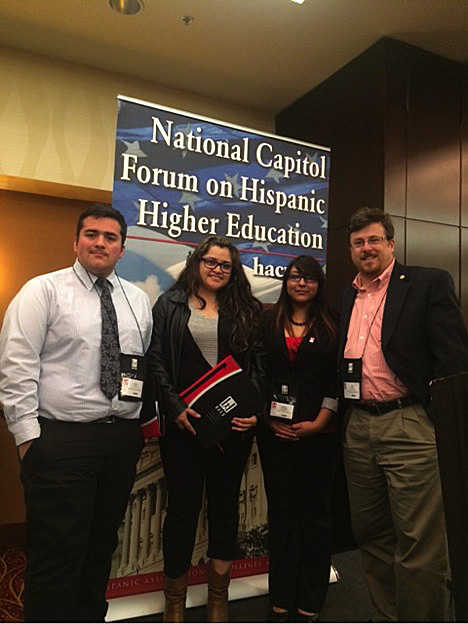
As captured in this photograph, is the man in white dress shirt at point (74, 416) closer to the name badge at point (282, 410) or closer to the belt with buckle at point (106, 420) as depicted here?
the belt with buckle at point (106, 420)

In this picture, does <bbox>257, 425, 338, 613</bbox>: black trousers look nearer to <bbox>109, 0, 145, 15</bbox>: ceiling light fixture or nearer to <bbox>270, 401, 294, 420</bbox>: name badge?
<bbox>270, 401, 294, 420</bbox>: name badge

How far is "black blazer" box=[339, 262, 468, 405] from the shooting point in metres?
1.90

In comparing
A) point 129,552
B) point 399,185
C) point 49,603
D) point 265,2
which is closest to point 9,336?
point 49,603

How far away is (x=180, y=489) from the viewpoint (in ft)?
6.74

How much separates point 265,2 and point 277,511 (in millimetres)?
2748

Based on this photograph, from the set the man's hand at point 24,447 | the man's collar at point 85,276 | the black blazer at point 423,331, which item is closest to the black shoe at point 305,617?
the black blazer at point 423,331

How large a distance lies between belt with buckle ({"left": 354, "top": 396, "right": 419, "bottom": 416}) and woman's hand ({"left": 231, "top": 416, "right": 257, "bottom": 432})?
0.46 metres

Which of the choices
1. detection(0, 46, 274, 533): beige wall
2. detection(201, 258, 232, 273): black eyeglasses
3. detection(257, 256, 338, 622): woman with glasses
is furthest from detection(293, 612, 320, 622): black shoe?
detection(0, 46, 274, 533): beige wall

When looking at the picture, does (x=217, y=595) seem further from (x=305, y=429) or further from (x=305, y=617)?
(x=305, y=429)

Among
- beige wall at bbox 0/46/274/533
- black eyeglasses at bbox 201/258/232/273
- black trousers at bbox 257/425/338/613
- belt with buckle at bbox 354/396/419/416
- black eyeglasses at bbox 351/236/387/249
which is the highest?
beige wall at bbox 0/46/274/533

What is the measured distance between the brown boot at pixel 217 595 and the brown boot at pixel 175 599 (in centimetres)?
13

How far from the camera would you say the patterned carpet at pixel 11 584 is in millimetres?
2309

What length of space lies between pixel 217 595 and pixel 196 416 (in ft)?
2.62

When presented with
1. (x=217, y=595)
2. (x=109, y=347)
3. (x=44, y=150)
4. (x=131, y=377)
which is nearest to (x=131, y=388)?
(x=131, y=377)
